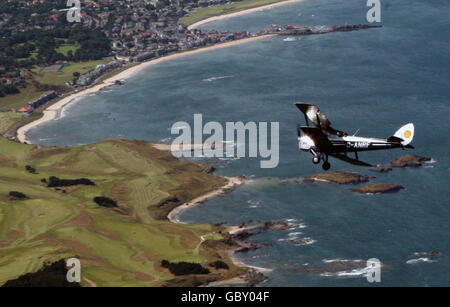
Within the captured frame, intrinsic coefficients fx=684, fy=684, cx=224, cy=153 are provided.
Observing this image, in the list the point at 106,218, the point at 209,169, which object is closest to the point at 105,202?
the point at 106,218

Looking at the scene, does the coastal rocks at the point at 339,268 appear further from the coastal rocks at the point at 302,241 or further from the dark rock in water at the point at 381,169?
the dark rock in water at the point at 381,169

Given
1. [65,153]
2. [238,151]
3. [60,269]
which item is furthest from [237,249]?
[65,153]

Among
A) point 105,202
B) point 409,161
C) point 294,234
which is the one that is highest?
point 409,161

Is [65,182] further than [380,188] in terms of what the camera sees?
Yes

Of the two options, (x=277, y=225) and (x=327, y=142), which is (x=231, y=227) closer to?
(x=277, y=225)
